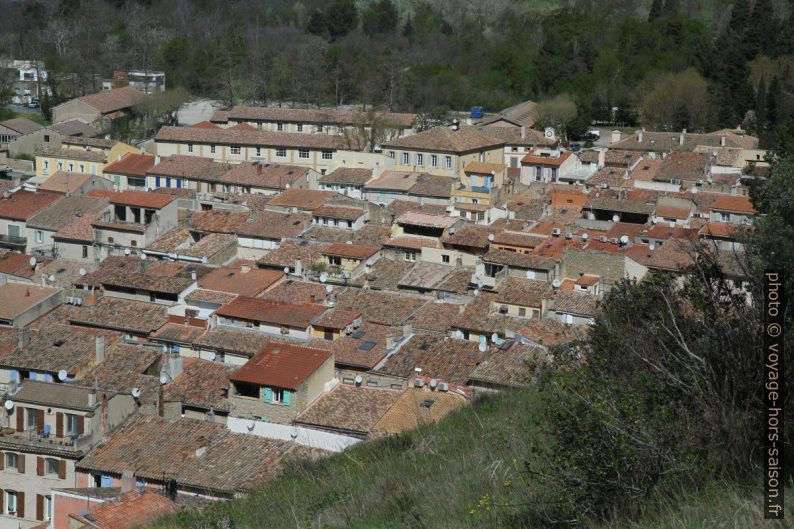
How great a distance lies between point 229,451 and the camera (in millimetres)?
16500

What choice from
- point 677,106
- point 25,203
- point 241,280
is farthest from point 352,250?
point 677,106

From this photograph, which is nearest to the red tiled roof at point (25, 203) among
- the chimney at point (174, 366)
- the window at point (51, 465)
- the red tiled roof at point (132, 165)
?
the red tiled roof at point (132, 165)

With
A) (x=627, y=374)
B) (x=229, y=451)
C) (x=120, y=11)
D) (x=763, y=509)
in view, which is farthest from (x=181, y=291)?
(x=120, y=11)

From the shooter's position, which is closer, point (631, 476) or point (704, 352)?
point (631, 476)

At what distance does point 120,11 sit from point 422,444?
70.9 m

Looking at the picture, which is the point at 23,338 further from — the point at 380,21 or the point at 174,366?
the point at 380,21

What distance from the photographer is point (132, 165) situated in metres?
40.0

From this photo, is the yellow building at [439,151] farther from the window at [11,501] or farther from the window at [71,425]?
the window at [11,501]

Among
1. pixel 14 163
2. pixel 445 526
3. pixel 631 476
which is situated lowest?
pixel 14 163

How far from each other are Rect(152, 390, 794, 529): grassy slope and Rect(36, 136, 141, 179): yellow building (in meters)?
32.4

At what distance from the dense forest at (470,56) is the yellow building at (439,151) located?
7166 millimetres

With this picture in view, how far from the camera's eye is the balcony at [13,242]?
108 ft

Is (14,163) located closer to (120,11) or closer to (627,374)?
(120,11)

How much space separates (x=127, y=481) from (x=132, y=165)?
25830mm
